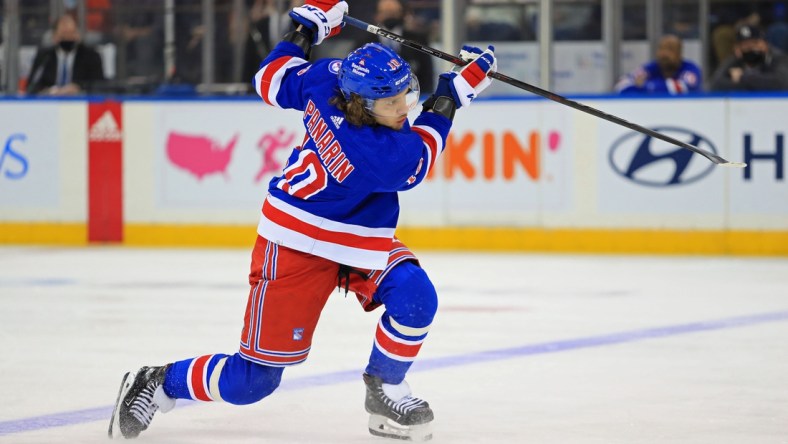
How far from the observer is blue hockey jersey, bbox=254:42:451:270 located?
134 inches

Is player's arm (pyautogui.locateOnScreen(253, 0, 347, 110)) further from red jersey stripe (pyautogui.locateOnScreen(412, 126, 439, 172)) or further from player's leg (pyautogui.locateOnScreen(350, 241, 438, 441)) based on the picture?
player's leg (pyautogui.locateOnScreen(350, 241, 438, 441))

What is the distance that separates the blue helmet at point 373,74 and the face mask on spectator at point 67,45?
6.85 m

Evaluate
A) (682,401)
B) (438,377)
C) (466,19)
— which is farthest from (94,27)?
(682,401)

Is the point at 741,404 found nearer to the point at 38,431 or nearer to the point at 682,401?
the point at 682,401

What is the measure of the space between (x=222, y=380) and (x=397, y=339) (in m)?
0.44

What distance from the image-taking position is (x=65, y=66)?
32.7 feet

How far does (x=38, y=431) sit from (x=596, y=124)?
5946 mm

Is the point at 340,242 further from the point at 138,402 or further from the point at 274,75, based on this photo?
the point at 138,402

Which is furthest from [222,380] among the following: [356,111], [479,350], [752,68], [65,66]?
[65,66]

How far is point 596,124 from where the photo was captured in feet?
29.5

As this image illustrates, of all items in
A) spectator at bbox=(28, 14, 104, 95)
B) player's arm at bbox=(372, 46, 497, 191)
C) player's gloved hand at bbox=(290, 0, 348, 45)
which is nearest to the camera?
player's arm at bbox=(372, 46, 497, 191)

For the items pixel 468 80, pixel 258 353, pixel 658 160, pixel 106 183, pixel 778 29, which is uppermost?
pixel 778 29

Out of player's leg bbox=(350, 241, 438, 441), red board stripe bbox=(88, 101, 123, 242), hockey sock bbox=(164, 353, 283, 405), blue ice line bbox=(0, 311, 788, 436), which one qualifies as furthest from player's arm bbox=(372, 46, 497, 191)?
red board stripe bbox=(88, 101, 123, 242)

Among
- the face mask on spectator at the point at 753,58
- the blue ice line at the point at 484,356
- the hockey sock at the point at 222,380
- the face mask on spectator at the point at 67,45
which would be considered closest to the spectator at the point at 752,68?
the face mask on spectator at the point at 753,58
